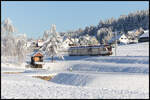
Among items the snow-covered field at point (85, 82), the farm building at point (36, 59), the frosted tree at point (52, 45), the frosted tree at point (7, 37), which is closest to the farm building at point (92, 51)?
the snow-covered field at point (85, 82)

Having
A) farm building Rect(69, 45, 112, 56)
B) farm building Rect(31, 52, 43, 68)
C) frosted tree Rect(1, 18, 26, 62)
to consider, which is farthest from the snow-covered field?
farm building Rect(69, 45, 112, 56)

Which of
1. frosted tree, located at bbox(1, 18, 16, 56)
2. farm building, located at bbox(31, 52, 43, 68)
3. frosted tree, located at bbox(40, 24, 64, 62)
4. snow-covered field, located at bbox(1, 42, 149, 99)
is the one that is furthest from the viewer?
frosted tree, located at bbox(40, 24, 64, 62)

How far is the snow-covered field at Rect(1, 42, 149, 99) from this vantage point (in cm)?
1634

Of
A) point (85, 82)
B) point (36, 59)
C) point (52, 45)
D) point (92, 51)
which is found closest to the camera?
point (85, 82)

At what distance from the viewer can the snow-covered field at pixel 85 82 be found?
16344 millimetres

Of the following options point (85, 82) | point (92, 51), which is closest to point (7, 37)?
point (85, 82)

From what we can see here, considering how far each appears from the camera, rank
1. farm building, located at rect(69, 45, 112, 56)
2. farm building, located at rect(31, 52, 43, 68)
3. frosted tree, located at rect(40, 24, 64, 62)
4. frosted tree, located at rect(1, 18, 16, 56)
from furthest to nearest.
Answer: farm building, located at rect(69, 45, 112, 56)
frosted tree, located at rect(40, 24, 64, 62)
farm building, located at rect(31, 52, 43, 68)
frosted tree, located at rect(1, 18, 16, 56)

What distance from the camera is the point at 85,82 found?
28438mm

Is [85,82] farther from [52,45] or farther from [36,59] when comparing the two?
[36,59]

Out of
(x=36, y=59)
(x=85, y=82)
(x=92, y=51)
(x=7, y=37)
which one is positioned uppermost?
(x=7, y=37)

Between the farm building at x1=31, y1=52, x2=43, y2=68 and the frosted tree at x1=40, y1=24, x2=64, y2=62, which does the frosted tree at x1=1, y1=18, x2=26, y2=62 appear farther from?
the frosted tree at x1=40, y1=24, x2=64, y2=62

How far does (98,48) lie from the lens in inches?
2429

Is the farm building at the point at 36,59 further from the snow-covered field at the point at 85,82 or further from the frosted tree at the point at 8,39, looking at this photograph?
the frosted tree at the point at 8,39

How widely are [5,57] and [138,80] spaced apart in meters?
23.9
